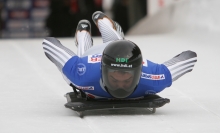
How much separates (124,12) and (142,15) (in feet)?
1.64

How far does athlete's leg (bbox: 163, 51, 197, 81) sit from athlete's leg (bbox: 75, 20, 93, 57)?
998 mm

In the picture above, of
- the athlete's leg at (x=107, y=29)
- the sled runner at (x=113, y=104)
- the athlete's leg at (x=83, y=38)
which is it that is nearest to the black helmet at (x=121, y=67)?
the sled runner at (x=113, y=104)

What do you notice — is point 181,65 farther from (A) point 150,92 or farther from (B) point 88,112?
(B) point 88,112

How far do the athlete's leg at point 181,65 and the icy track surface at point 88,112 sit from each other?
1.12 ft

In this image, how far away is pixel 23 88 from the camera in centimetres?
724

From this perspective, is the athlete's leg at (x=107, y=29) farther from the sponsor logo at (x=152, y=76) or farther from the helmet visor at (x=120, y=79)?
the helmet visor at (x=120, y=79)

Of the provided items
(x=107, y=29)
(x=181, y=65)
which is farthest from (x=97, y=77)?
(x=107, y=29)

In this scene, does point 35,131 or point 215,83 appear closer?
point 35,131

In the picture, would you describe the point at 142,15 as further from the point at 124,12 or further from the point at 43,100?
A: the point at 43,100

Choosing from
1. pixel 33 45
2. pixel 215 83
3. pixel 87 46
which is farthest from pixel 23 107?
pixel 33 45

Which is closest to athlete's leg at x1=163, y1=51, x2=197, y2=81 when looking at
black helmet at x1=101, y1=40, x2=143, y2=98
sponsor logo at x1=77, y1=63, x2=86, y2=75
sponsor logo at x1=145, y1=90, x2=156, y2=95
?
sponsor logo at x1=145, y1=90, x2=156, y2=95

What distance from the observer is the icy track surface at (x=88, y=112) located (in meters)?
5.35

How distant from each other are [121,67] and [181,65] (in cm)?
78

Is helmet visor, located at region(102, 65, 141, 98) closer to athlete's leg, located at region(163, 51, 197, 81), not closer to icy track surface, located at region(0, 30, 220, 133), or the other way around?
icy track surface, located at region(0, 30, 220, 133)
